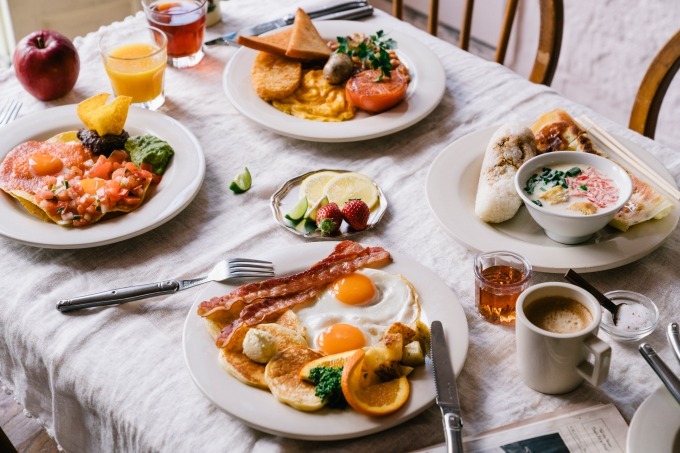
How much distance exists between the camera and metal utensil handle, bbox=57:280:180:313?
4.61 ft

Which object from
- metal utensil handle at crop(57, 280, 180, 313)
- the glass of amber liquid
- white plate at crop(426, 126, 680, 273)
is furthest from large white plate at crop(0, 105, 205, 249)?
the glass of amber liquid

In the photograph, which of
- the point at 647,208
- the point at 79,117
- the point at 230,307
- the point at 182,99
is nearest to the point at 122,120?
the point at 79,117

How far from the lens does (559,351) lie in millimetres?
1140

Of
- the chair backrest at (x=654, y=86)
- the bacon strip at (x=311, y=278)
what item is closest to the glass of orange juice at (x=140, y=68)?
the bacon strip at (x=311, y=278)

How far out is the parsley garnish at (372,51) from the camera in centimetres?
198

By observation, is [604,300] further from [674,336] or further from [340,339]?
[340,339]

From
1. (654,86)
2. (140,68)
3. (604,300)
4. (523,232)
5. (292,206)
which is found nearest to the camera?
(604,300)

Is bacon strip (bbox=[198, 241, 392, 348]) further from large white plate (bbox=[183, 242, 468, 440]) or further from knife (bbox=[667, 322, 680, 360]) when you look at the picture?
knife (bbox=[667, 322, 680, 360])

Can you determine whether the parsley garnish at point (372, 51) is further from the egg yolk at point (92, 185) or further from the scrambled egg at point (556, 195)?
the egg yolk at point (92, 185)

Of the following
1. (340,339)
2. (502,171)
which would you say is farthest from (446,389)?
(502,171)

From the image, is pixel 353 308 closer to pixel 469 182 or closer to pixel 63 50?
pixel 469 182

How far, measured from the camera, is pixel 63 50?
2020 mm

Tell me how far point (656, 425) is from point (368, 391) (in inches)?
16.9

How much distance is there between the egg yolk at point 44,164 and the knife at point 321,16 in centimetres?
76
